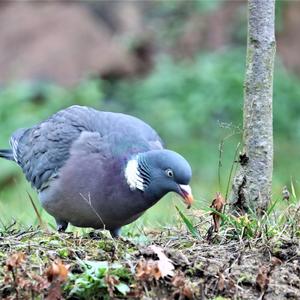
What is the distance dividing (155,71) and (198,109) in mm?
2067

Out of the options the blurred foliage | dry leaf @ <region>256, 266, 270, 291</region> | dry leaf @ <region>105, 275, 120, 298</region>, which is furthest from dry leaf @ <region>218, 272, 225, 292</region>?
the blurred foliage

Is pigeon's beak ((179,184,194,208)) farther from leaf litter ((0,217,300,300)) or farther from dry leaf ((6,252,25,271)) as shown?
dry leaf ((6,252,25,271))

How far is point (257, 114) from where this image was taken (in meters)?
4.70

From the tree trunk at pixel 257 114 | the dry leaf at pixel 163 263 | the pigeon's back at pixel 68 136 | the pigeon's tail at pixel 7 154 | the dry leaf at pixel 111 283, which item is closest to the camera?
the dry leaf at pixel 111 283

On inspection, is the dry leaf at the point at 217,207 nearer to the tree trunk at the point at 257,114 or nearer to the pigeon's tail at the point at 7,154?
the tree trunk at the point at 257,114

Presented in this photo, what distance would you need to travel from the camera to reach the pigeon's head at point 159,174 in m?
4.69

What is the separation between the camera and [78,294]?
3660 mm

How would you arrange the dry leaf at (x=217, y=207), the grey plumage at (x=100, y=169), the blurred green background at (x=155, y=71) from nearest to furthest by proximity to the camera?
the dry leaf at (x=217, y=207), the grey plumage at (x=100, y=169), the blurred green background at (x=155, y=71)

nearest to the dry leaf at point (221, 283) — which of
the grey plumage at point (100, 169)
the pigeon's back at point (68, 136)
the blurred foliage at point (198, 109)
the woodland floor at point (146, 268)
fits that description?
the woodland floor at point (146, 268)

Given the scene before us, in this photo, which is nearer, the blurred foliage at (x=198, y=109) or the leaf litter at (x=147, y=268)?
the leaf litter at (x=147, y=268)

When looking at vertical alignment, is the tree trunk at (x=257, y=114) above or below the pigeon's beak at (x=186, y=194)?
above

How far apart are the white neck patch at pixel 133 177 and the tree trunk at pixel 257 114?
0.52 meters

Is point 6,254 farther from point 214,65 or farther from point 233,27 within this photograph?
point 233,27

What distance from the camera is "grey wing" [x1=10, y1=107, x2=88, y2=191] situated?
17.4ft
